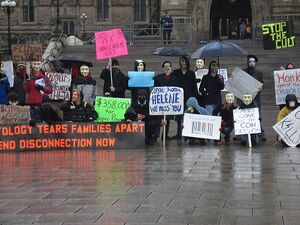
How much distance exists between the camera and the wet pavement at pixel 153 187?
857cm

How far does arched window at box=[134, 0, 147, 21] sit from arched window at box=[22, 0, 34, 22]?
707 cm

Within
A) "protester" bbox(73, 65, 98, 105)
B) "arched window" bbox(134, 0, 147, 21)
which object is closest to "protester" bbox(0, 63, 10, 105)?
"protester" bbox(73, 65, 98, 105)

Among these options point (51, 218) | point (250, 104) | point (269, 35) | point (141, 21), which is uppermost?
point (141, 21)

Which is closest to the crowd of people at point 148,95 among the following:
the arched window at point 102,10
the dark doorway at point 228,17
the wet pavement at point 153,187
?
the wet pavement at point 153,187

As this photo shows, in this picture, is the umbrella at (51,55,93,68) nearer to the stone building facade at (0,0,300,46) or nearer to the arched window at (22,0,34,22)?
the stone building facade at (0,0,300,46)

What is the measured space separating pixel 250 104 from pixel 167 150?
2105mm

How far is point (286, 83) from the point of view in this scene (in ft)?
56.2

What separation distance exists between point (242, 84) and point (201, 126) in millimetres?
1379

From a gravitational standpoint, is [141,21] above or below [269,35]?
above

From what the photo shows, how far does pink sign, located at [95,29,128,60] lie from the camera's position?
1714 centimetres

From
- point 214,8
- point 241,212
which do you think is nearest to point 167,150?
point 241,212

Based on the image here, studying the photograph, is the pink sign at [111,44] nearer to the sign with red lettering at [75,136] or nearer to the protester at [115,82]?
the protester at [115,82]

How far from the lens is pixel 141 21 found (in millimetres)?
51000

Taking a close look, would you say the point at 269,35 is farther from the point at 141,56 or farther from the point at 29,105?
the point at 141,56
